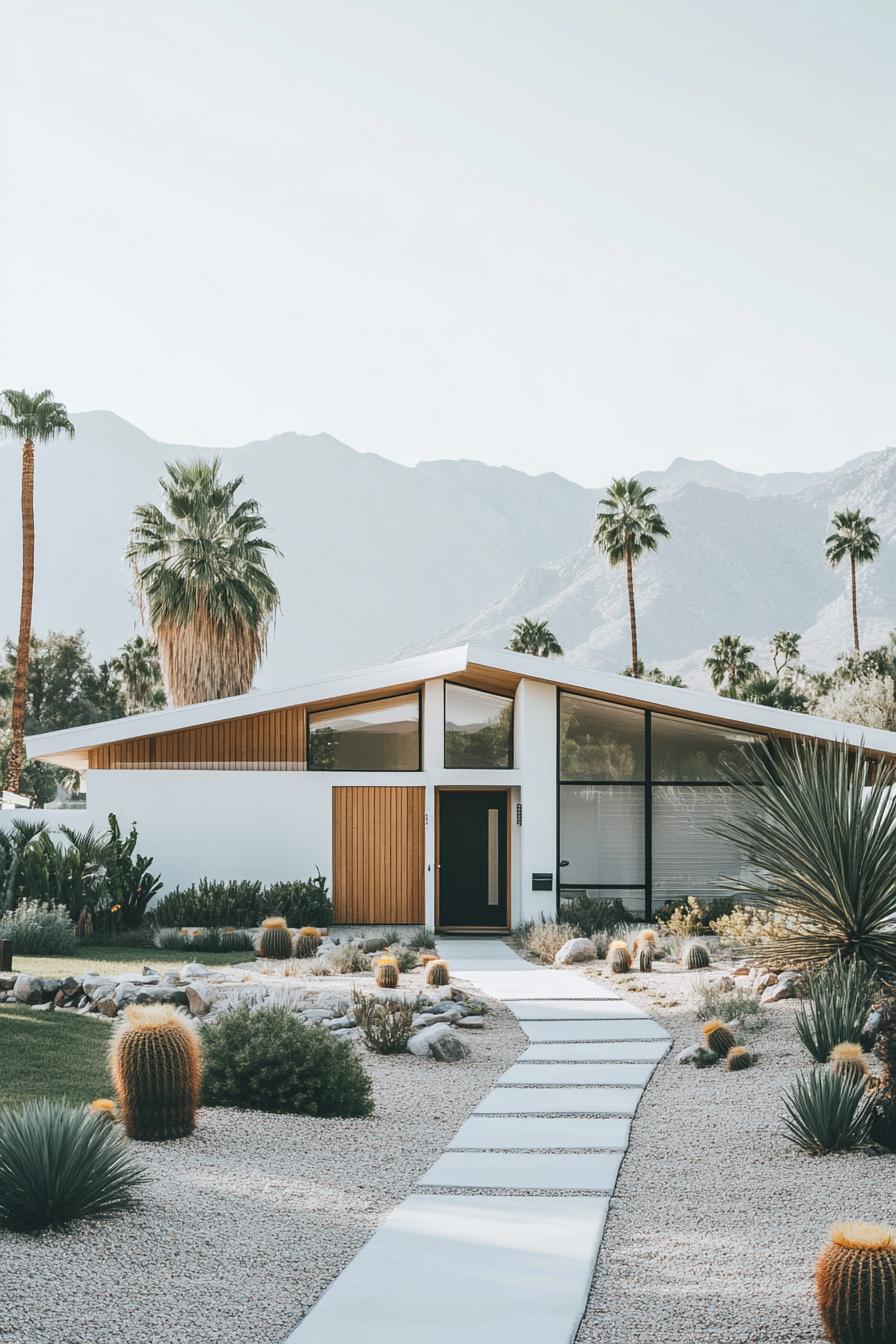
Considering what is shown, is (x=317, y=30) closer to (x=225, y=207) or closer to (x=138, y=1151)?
(x=225, y=207)

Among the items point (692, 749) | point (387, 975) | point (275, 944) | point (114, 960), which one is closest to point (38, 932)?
point (114, 960)

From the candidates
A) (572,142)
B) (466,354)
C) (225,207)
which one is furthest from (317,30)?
(466,354)

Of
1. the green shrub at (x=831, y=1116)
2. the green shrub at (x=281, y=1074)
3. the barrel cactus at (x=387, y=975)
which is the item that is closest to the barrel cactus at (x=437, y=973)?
the barrel cactus at (x=387, y=975)

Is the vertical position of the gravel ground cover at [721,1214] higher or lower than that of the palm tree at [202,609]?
lower

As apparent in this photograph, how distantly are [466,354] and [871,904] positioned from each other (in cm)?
3341

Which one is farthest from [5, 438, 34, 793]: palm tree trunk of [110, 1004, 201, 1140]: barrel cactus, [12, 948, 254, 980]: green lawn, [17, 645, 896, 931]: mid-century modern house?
[110, 1004, 201, 1140]: barrel cactus

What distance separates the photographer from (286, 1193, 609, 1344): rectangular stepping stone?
15.2ft

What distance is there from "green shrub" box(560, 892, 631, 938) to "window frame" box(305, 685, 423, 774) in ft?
11.2

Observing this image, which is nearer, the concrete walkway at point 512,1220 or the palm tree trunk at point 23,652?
the concrete walkway at point 512,1220

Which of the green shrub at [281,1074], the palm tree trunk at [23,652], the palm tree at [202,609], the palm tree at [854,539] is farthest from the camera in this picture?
the palm tree at [854,539]

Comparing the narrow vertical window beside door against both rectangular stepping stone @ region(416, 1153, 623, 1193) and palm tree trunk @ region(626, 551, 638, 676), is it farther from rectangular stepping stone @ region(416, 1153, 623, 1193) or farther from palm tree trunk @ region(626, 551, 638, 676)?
palm tree trunk @ region(626, 551, 638, 676)

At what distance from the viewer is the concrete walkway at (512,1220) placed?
15.5 ft

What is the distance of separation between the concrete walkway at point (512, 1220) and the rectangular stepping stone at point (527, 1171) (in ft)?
0.03

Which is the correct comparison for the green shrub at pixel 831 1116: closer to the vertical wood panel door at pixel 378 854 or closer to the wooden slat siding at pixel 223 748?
the vertical wood panel door at pixel 378 854
